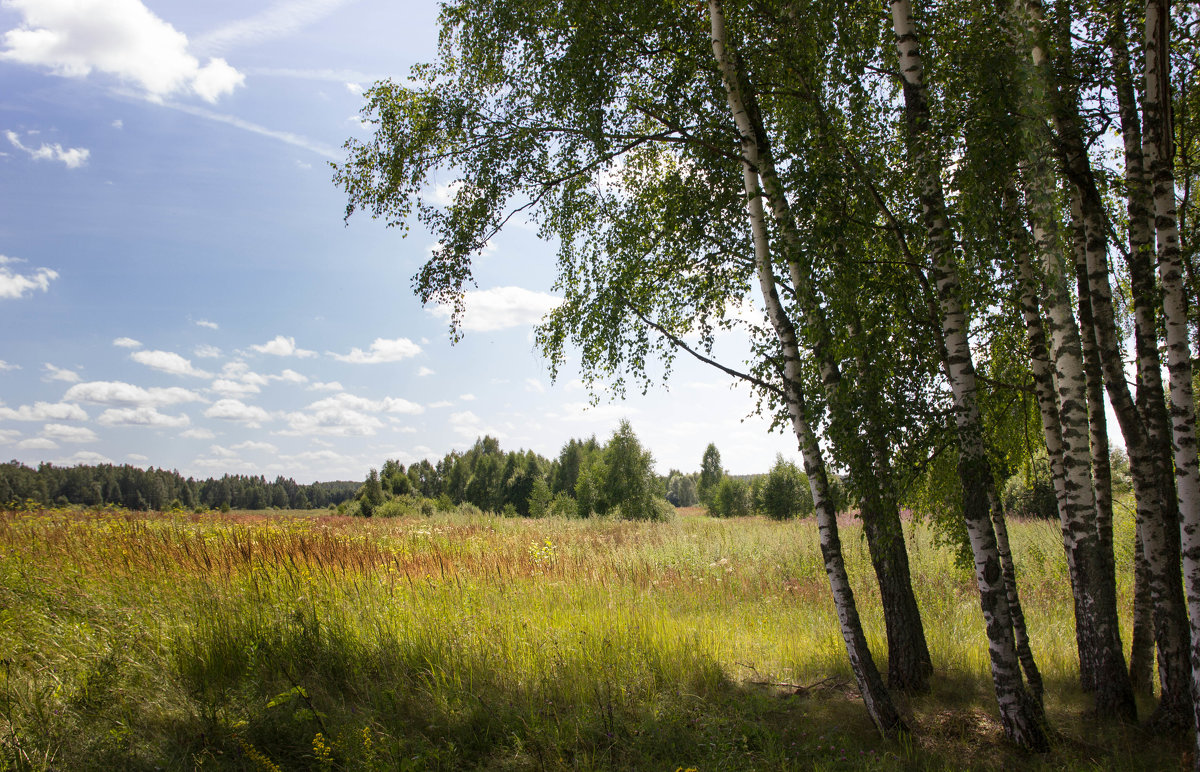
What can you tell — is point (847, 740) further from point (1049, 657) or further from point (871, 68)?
point (871, 68)

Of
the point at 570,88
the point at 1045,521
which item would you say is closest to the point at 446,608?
the point at 570,88

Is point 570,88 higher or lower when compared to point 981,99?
higher

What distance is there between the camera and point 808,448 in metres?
4.34

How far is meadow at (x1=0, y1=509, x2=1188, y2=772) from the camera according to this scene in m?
3.93

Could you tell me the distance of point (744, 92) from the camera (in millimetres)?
4992

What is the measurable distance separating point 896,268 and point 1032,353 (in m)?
1.26

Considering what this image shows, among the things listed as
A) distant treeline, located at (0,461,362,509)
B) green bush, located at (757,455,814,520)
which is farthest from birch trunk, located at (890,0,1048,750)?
green bush, located at (757,455,814,520)

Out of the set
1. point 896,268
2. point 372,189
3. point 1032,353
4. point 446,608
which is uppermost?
point 372,189

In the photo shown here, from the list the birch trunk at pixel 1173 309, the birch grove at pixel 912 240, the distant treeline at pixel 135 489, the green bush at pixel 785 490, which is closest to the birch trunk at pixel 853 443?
the birch grove at pixel 912 240

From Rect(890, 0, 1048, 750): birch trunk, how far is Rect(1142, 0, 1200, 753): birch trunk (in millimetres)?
862

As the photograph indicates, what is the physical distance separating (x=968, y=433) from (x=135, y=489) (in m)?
60.1

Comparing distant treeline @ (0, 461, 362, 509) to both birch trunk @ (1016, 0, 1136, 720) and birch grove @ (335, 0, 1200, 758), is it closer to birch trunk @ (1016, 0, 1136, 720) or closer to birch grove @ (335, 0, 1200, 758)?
birch grove @ (335, 0, 1200, 758)

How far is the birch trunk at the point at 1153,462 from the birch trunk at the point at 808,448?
1.92 m

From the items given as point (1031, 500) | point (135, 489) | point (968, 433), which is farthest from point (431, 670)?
point (135, 489)
